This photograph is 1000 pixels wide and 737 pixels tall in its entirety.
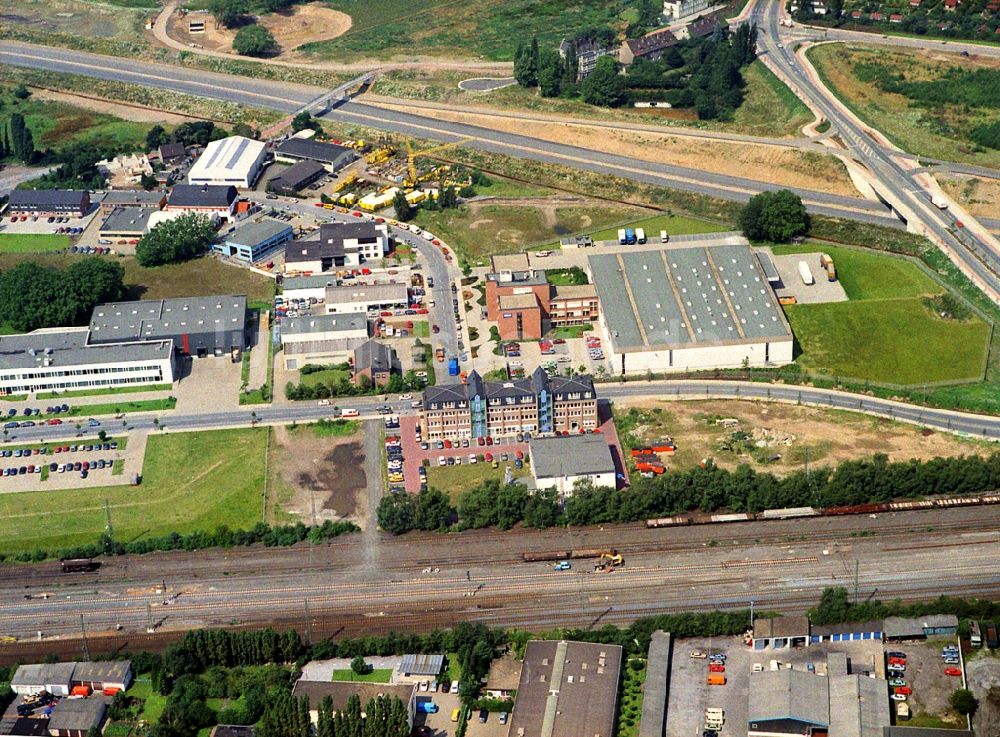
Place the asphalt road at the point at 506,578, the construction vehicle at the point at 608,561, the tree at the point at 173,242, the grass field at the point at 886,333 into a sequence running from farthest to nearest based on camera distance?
the tree at the point at 173,242 < the grass field at the point at 886,333 < the construction vehicle at the point at 608,561 < the asphalt road at the point at 506,578

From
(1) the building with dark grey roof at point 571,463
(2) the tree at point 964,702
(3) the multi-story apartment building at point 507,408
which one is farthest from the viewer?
(3) the multi-story apartment building at point 507,408

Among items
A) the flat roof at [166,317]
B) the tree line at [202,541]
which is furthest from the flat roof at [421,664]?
the flat roof at [166,317]

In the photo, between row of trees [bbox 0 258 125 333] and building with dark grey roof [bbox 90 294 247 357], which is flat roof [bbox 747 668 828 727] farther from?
row of trees [bbox 0 258 125 333]

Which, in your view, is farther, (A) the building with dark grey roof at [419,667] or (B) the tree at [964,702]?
(A) the building with dark grey roof at [419,667]

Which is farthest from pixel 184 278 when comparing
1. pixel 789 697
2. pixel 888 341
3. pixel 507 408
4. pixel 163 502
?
pixel 789 697

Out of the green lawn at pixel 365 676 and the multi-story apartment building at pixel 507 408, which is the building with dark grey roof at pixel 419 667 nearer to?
the green lawn at pixel 365 676

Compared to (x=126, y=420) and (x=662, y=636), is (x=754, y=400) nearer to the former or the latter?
(x=662, y=636)

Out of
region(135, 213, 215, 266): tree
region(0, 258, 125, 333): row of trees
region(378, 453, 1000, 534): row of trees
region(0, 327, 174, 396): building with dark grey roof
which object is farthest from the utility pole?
region(135, 213, 215, 266): tree

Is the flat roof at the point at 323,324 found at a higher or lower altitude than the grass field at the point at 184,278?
higher

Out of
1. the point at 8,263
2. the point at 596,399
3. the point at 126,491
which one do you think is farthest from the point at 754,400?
the point at 8,263
